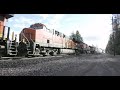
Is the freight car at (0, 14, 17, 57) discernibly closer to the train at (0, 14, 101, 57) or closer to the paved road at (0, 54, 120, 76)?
the train at (0, 14, 101, 57)

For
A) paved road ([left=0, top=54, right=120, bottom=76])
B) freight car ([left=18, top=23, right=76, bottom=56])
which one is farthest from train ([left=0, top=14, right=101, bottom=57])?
paved road ([left=0, top=54, right=120, bottom=76])

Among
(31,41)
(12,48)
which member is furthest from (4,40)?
(31,41)

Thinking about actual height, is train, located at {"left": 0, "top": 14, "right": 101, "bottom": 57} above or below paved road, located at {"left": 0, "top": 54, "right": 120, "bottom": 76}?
above

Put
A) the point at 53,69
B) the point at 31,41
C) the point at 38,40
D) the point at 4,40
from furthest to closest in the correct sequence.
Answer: the point at 38,40 < the point at 31,41 < the point at 4,40 < the point at 53,69

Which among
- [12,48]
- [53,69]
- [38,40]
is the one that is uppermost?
[38,40]

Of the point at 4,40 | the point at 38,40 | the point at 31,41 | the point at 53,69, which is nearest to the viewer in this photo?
the point at 53,69

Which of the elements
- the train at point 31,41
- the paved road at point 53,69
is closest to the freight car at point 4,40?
the train at point 31,41

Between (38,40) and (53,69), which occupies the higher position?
(38,40)

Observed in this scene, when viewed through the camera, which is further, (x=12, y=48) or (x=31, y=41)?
(x=31, y=41)

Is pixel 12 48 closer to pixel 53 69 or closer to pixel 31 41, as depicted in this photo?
pixel 31 41
